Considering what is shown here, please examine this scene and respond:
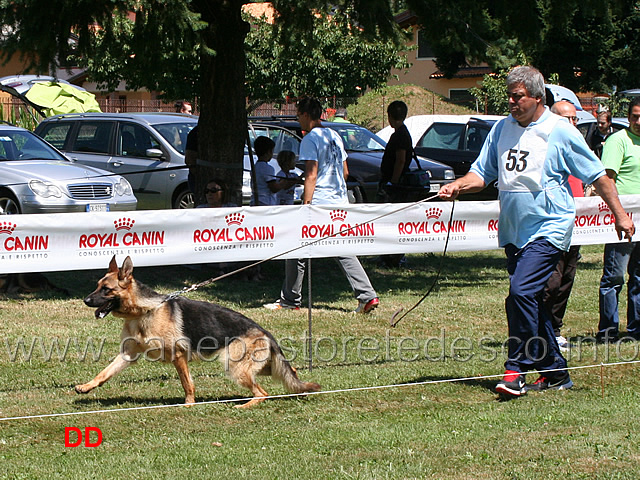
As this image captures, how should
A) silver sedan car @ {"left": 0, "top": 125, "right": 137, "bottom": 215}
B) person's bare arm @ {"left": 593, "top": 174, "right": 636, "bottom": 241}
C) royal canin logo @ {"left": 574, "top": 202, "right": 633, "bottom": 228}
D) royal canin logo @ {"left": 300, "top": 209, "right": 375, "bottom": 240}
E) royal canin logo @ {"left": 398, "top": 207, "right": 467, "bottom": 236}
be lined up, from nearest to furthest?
person's bare arm @ {"left": 593, "top": 174, "right": 636, "bottom": 241}, royal canin logo @ {"left": 300, "top": 209, "right": 375, "bottom": 240}, royal canin logo @ {"left": 398, "top": 207, "right": 467, "bottom": 236}, royal canin logo @ {"left": 574, "top": 202, "right": 633, "bottom": 228}, silver sedan car @ {"left": 0, "top": 125, "right": 137, "bottom": 215}

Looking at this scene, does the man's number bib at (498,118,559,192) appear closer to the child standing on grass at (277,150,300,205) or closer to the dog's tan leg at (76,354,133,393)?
the dog's tan leg at (76,354,133,393)

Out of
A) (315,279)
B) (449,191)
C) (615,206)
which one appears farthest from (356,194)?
(615,206)

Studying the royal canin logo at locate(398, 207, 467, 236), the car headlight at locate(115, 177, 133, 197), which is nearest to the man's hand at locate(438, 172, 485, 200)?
the royal canin logo at locate(398, 207, 467, 236)

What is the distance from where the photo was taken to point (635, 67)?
3756 centimetres

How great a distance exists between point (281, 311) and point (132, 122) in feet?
24.3

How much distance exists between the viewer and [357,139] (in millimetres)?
16812

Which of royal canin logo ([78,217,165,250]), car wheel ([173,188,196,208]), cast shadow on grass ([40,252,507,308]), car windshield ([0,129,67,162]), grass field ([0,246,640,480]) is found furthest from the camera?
car wheel ([173,188,196,208])

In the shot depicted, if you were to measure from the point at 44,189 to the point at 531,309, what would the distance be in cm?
850

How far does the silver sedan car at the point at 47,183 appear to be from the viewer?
477 inches

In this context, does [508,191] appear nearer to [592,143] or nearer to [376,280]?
[376,280]

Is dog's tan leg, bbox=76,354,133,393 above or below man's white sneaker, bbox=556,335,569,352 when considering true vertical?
above

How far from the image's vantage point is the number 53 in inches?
227

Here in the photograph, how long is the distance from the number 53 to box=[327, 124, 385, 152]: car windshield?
1055 cm

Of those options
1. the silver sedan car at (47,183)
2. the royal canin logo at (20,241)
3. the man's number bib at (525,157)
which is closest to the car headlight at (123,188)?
the silver sedan car at (47,183)
